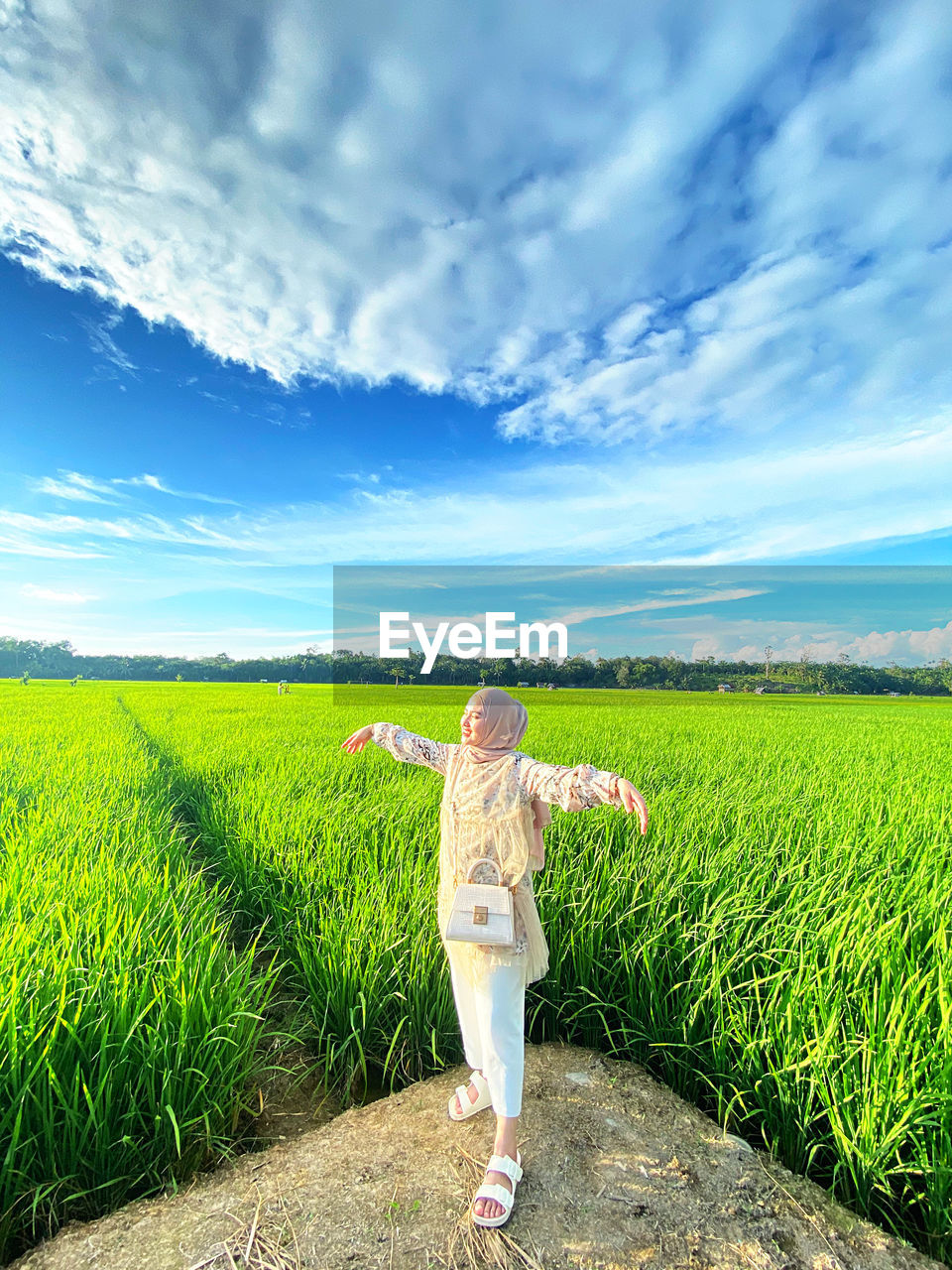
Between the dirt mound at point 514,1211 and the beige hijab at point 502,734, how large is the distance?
96 cm

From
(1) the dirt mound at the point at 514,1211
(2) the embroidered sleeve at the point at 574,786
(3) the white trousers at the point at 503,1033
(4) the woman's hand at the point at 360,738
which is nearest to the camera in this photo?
(1) the dirt mound at the point at 514,1211

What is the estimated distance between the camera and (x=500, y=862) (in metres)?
1.86

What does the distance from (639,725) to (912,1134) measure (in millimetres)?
11782

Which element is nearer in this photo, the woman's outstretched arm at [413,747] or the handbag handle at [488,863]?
the handbag handle at [488,863]

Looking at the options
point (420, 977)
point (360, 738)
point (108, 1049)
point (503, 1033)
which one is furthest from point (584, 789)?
point (108, 1049)

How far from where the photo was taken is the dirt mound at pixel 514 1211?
156 centimetres

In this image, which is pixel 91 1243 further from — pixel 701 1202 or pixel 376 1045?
pixel 701 1202

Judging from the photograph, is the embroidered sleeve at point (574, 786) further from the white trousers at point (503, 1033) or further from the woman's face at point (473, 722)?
the white trousers at point (503, 1033)

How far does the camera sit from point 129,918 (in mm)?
2707

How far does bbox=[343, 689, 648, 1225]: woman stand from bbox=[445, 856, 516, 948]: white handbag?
0.09 m

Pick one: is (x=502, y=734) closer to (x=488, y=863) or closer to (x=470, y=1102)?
(x=488, y=863)

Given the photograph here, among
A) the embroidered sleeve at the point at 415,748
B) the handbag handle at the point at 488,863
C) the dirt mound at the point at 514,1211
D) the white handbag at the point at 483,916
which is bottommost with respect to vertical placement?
the dirt mound at the point at 514,1211

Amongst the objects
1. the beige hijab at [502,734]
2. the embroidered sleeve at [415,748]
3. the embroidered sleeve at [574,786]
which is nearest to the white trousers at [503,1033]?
the beige hijab at [502,734]

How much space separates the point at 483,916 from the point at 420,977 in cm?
112
